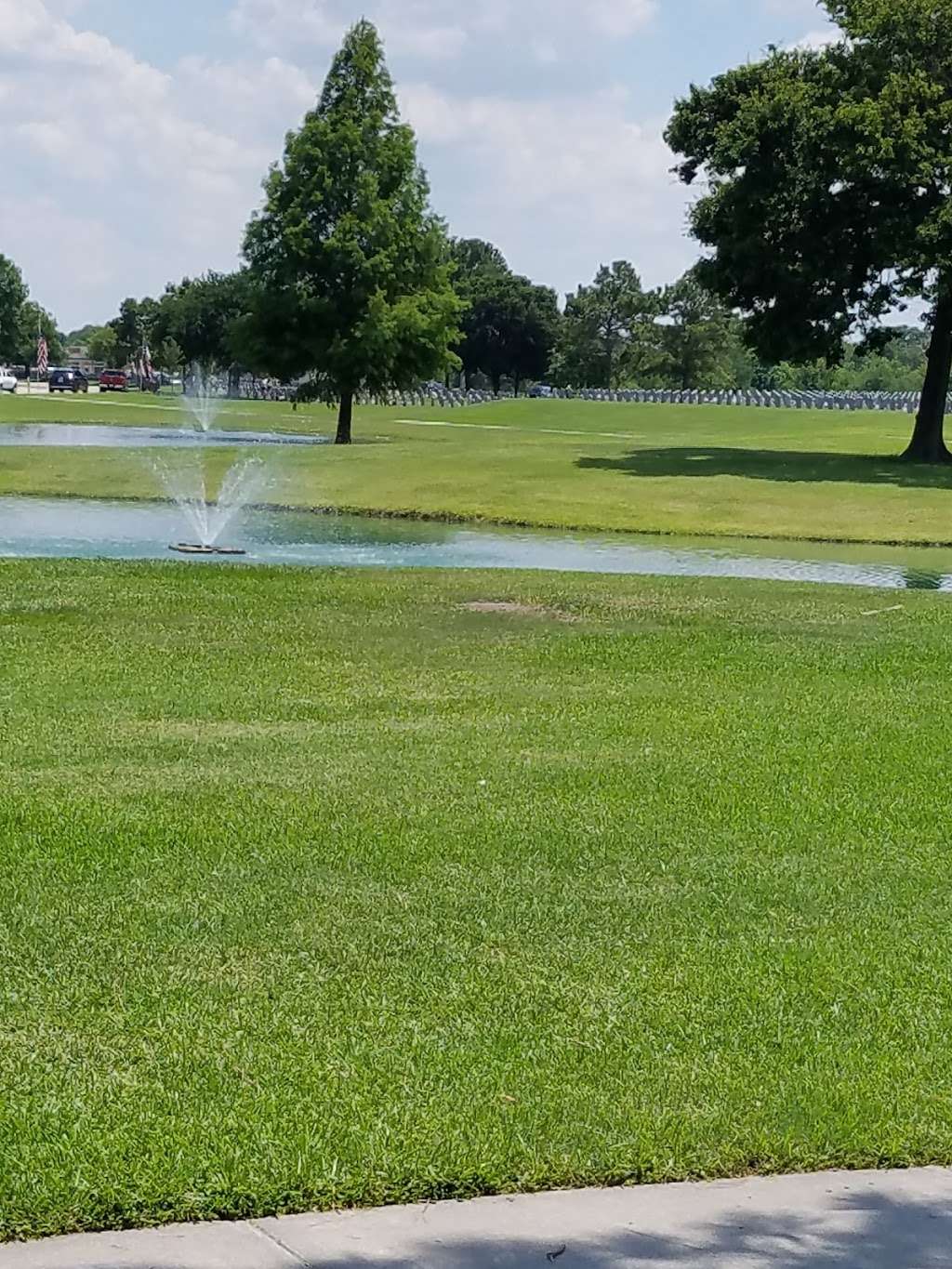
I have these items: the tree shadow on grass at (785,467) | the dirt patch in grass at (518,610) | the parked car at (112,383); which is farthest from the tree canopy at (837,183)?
the parked car at (112,383)

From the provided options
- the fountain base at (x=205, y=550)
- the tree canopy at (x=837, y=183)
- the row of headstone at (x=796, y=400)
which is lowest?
the fountain base at (x=205, y=550)

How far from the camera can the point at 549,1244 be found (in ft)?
12.0

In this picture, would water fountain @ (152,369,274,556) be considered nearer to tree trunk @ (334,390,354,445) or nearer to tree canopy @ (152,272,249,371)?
tree trunk @ (334,390,354,445)

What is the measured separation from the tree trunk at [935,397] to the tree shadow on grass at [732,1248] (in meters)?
39.4

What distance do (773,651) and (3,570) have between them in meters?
7.99

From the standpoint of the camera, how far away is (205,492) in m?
30.3

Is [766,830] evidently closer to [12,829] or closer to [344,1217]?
[12,829]

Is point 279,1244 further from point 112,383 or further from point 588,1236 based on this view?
point 112,383

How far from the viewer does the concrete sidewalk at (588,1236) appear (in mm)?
3580

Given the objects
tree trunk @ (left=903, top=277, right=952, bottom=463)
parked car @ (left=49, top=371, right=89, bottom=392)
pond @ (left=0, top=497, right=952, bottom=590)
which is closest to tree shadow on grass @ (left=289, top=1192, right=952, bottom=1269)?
pond @ (left=0, top=497, right=952, bottom=590)

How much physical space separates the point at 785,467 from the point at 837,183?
6.76 metres

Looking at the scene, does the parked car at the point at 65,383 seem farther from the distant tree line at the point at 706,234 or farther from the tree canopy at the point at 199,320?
the distant tree line at the point at 706,234

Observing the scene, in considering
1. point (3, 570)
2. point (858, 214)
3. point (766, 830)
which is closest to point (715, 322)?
point (858, 214)

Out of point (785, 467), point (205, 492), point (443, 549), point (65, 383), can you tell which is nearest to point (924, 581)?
point (443, 549)
